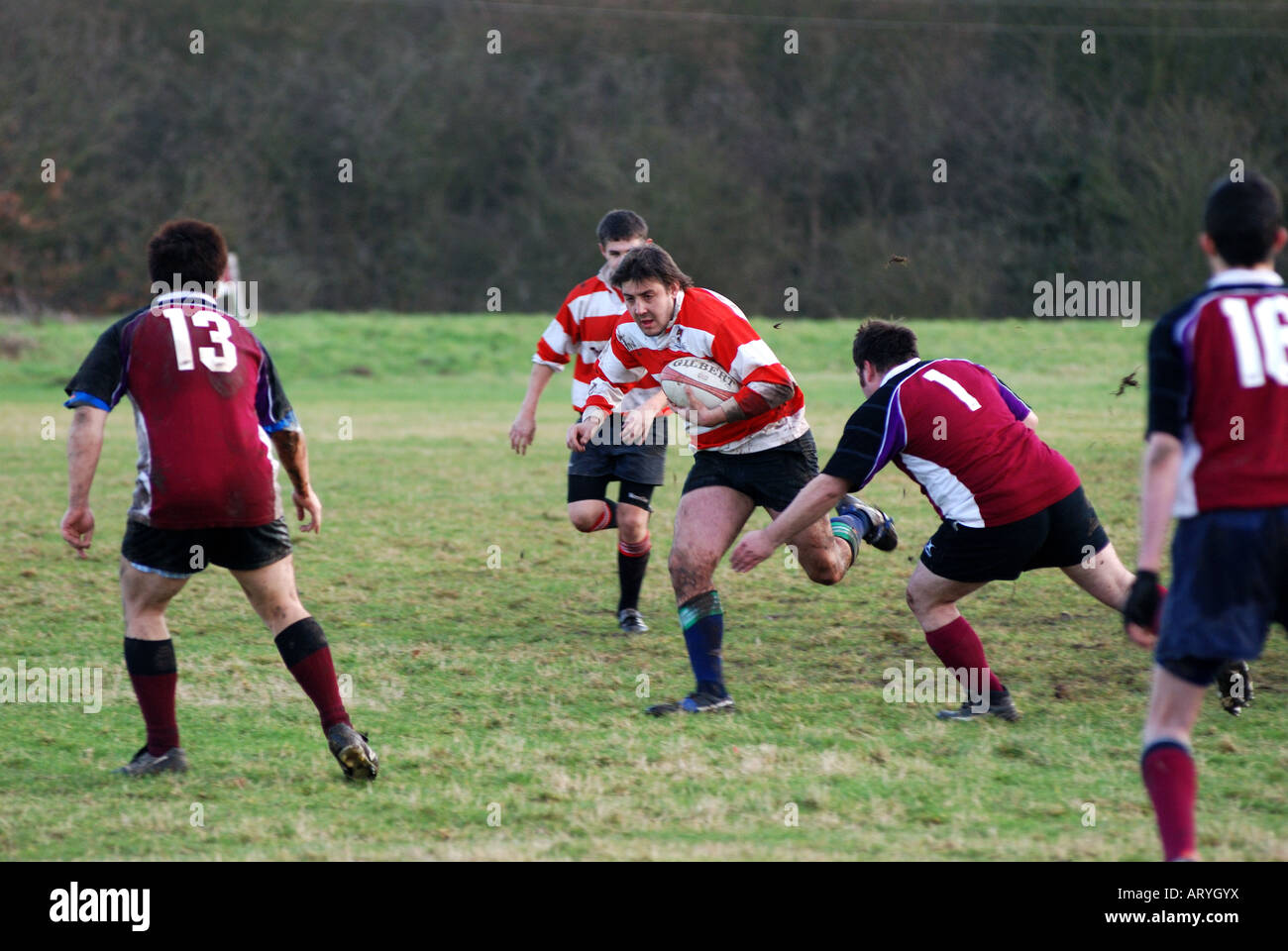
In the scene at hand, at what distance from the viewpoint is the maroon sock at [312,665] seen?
14.4 feet

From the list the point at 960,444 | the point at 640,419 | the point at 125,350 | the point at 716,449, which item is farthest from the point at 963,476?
the point at 125,350

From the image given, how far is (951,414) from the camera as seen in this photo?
15.8ft

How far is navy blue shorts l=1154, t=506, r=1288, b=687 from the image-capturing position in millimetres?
3102

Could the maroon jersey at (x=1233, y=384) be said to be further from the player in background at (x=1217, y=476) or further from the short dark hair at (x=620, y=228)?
the short dark hair at (x=620, y=228)

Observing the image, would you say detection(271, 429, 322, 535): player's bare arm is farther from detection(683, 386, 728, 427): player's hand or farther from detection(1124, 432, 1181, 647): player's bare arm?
detection(1124, 432, 1181, 647): player's bare arm

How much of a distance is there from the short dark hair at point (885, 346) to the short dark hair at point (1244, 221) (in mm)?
1809

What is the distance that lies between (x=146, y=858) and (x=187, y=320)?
1.58 meters

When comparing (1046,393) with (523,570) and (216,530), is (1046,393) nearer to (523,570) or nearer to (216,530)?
(523,570)

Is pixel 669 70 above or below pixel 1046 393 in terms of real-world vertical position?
above

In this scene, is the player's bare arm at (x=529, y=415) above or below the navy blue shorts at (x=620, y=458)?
above

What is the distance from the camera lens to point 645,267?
5.24 m

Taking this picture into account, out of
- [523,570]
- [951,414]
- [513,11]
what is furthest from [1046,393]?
[513,11]

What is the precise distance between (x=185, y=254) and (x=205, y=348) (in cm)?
31

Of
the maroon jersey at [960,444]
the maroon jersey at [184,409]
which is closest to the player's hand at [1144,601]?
the maroon jersey at [960,444]
